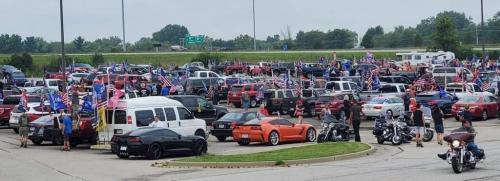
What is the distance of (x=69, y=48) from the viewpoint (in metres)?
179

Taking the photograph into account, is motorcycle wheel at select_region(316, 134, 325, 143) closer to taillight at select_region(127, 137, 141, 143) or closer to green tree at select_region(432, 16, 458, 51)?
taillight at select_region(127, 137, 141, 143)

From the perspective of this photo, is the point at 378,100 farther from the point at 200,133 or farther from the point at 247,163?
the point at 247,163

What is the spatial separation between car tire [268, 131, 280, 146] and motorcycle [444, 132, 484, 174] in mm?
12446

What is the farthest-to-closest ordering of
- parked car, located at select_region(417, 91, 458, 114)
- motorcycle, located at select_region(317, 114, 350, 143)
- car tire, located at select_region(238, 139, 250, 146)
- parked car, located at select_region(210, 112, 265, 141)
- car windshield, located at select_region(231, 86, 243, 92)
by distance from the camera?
car windshield, located at select_region(231, 86, 243, 92)
parked car, located at select_region(417, 91, 458, 114)
parked car, located at select_region(210, 112, 265, 141)
car tire, located at select_region(238, 139, 250, 146)
motorcycle, located at select_region(317, 114, 350, 143)

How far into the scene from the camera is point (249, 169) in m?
24.2

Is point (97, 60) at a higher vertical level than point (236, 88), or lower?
higher

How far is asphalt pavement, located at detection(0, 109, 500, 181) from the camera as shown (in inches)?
851

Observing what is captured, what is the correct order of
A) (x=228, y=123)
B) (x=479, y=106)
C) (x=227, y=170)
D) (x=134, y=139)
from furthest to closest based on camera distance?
(x=479, y=106) → (x=228, y=123) → (x=134, y=139) → (x=227, y=170)

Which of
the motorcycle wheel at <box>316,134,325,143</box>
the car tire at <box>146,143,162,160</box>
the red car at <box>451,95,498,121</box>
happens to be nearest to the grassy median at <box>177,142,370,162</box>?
the car tire at <box>146,143,162,160</box>

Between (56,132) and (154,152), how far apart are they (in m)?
7.85

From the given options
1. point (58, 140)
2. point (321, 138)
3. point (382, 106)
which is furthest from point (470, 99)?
point (58, 140)

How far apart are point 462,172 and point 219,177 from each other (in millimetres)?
5970

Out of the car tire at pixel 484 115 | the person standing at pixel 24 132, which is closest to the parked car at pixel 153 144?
the person standing at pixel 24 132

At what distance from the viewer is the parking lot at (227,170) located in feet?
→ 72.1
